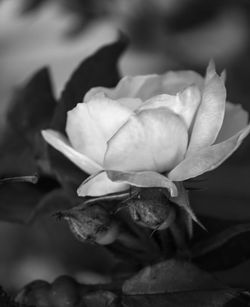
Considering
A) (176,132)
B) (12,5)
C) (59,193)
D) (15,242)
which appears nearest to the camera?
(176,132)

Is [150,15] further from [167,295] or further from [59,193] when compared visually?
[167,295]

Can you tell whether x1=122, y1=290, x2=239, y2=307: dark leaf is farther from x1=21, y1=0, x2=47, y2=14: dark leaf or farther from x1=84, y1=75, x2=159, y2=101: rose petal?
x1=21, y1=0, x2=47, y2=14: dark leaf

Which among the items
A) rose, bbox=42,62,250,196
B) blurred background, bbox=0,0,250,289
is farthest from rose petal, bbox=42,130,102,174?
blurred background, bbox=0,0,250,289

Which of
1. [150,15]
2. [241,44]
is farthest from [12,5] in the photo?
[241,44]

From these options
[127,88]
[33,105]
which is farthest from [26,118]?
[127,88]

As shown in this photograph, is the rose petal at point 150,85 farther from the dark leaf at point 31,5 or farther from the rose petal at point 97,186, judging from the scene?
the dark leaf at point 31,5

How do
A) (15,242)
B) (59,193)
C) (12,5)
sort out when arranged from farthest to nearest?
(12,5)
(15,242)
(59,193)
